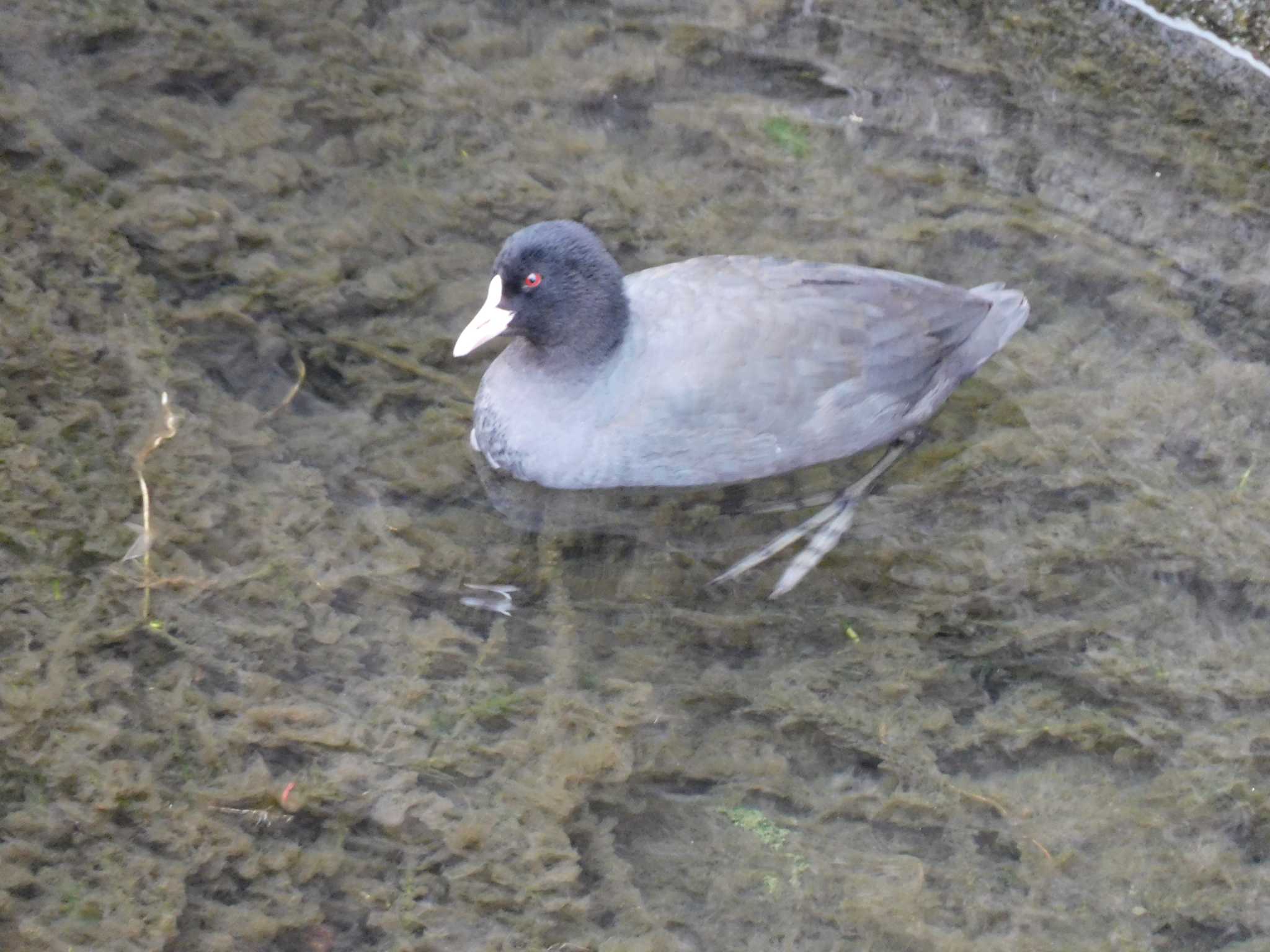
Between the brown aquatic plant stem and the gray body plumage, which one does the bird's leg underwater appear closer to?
the gray body plumage

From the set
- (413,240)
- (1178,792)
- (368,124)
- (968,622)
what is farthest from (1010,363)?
(368,124)

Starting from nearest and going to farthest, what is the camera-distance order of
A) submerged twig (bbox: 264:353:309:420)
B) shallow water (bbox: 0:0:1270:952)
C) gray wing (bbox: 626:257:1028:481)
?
shallow water (bbox: 0:0:1270:952)
gray wing (bbox: 626:257:1028:481)
submerged twig (bbox: 264:353:309:420)

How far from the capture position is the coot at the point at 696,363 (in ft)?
11.0

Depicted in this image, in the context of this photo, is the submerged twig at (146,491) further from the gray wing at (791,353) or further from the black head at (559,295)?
the gray wing at (791,353)

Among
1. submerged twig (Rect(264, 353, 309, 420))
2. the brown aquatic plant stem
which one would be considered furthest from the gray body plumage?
the brown aquatic plant stem

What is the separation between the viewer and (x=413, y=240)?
157 inches

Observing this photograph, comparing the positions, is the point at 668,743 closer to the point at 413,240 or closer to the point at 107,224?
the point at 413,240

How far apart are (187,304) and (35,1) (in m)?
1.38

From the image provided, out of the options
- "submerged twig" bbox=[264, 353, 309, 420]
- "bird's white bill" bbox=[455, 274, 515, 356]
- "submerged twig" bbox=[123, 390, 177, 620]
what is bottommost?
"submerged twig" bbox=[123, 390, 177, 620]

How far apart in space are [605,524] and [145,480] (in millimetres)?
1342

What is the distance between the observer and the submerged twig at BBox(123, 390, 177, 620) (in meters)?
3.08

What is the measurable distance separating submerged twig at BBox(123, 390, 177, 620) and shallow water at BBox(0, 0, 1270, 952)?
0.03 meters

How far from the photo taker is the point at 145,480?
3.25 meters

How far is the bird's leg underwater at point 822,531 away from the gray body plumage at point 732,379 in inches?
7.5
